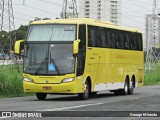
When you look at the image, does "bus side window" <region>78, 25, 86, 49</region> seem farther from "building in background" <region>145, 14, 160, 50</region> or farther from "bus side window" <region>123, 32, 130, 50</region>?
"building in background" <region>145, 14, 160, 50</region>

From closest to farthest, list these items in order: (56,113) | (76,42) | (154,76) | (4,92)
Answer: (56,113) < (76,42) < (4,92) < (154,76)

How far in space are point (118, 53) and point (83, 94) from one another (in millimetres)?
5228

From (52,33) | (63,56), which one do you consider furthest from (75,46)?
(52,33)

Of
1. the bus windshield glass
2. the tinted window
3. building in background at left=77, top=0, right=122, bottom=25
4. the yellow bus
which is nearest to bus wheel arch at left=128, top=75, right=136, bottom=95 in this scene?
the tinted window

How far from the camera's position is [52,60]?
21984 millimetres

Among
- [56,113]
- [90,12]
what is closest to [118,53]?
[56,113]

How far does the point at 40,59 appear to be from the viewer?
72.6 ft

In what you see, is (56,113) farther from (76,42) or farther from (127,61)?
(127,61)

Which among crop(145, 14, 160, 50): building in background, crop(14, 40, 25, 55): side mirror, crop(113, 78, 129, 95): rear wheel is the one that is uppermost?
crop(145, 14, 160, 50): building in background

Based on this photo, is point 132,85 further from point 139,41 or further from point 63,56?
point 63,56

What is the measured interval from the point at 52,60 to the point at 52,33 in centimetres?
123

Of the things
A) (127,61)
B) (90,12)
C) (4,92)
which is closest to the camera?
(4,92)

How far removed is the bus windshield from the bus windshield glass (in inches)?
13.3

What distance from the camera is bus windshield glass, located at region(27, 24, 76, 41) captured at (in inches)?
875
